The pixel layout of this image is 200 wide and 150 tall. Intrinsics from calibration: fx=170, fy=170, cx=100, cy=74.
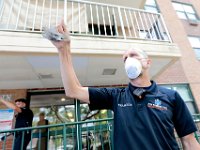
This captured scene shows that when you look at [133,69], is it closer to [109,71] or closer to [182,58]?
[109,71]

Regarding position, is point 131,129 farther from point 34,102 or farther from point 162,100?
point 34,102

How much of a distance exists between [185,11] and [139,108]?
13.8 m

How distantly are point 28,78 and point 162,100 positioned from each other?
4.08 m

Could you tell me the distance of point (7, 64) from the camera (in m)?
3.87

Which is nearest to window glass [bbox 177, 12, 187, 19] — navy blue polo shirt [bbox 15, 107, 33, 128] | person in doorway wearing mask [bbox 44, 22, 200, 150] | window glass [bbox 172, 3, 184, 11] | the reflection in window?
window glass [bbox 172, 3, 184, 11]

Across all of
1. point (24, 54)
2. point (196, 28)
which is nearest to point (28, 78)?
point (24, 54)

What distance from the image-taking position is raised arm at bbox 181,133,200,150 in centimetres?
137

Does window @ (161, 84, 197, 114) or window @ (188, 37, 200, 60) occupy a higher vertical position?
window @ (188, 37, 200, 60)

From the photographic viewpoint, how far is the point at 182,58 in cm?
1004

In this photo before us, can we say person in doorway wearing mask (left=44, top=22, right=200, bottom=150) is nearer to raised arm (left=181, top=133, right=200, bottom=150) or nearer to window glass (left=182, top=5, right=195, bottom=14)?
raised arm (left=181, top=133, right=200, bottom=150)

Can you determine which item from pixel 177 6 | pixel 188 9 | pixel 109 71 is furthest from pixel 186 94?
pixel 188 9

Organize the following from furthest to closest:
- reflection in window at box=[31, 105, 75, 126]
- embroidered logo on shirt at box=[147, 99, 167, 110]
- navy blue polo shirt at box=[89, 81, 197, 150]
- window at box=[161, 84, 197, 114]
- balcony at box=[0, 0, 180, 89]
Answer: window at box=[161, 84, 197, 114] < reflection in window at box=[31, 105, 75, 126] < balcony at box=[0, 0, 180, 89] < embroidered logo on shirt at box=[147, 99, 167, 110] < navy blue polo shirt at box=[89, 81, 197, 150]

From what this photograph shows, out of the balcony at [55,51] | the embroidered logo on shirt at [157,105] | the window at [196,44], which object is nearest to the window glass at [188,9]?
the window at [196,44]

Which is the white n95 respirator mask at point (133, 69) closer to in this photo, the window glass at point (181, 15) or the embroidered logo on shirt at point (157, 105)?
the embroidered logo on shirt at point (157, 105)
